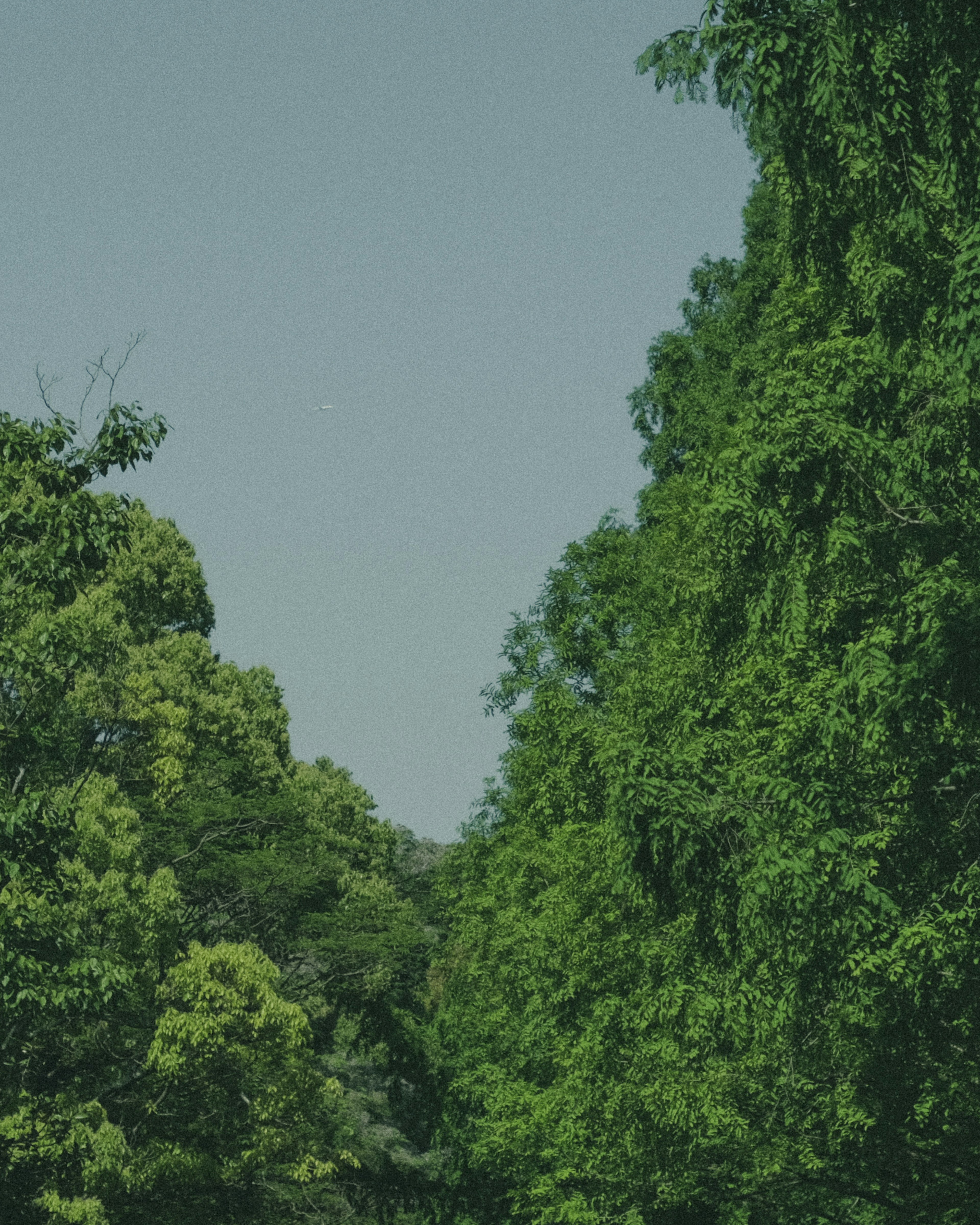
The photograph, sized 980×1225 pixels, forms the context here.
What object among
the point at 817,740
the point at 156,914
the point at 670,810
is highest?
the point at 817,740

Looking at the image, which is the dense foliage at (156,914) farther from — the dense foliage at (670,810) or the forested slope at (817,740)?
the forested slope at (817,740)

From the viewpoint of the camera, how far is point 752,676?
17.2m

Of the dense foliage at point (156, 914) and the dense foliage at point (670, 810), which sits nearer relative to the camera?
the dense foliage at point (670, 810)

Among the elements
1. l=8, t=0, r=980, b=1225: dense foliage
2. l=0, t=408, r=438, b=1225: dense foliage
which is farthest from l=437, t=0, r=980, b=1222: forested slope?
l=0, t=408, r=438, b=1225: dense foliage

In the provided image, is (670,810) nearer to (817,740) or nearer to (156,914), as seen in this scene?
(817,740)

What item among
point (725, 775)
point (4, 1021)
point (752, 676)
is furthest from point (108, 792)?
point (725, 775)

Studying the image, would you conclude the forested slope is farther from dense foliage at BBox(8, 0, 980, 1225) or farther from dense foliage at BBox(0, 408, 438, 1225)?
dense foliage at BBox(0, 408, 438, 1225)

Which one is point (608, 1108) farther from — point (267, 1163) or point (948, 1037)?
point (267, 1163)

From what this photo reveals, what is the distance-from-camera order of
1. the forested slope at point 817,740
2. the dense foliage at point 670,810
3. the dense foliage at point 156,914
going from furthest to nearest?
1. the dense foliage at point 156,914
2. the dense foliage at point 670,810
3. the forested slope at point 817,740

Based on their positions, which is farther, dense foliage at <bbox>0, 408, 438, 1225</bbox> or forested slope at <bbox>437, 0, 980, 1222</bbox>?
dense foliage at <bbox>0, 408, 438, 1225</bbox>

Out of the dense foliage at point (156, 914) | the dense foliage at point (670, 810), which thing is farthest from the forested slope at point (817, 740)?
the dense foliage at point (156, 914)

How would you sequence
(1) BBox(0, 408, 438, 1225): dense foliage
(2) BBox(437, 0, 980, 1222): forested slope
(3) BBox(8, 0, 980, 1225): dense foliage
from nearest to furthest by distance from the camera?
(2) BBox(437, 0, 980, 1222): forested slope → (3) BBox(8, 0, 980, 1225): dense foliage → (1) BBox(0, 408, 438, 1225): dense foliage

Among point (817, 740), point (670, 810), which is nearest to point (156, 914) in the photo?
point (817, 740)

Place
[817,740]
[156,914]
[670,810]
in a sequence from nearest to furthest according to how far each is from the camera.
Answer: [670,810] → [817,740] → [156,914]
